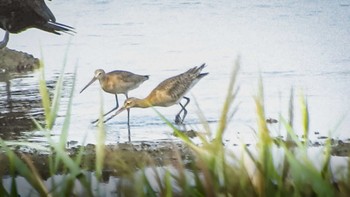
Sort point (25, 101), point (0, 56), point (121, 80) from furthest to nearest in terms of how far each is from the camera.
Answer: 1. point (0, 56)
2. point (121, 80)
3. point (25, 101)

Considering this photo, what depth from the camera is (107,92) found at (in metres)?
7.70

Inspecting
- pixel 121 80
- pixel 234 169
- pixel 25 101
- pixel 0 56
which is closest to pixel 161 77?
pixel 121 80

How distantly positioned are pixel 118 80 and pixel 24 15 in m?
2.14

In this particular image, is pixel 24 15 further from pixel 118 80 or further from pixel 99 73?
pixel 99 73

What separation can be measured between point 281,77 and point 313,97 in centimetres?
41

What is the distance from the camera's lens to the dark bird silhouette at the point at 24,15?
8.88m

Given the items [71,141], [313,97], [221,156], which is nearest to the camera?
[221,156]

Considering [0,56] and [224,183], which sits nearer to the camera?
[224,183]

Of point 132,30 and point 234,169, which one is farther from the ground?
point 132,30

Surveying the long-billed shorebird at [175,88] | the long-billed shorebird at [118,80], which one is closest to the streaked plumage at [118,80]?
the long-billed shorebird at [118,80]

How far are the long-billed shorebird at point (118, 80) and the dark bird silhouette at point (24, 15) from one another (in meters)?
1.51

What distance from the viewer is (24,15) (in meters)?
9.16

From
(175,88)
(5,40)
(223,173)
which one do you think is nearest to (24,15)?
(5,40)

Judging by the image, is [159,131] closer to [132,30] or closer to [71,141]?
[71,141]
